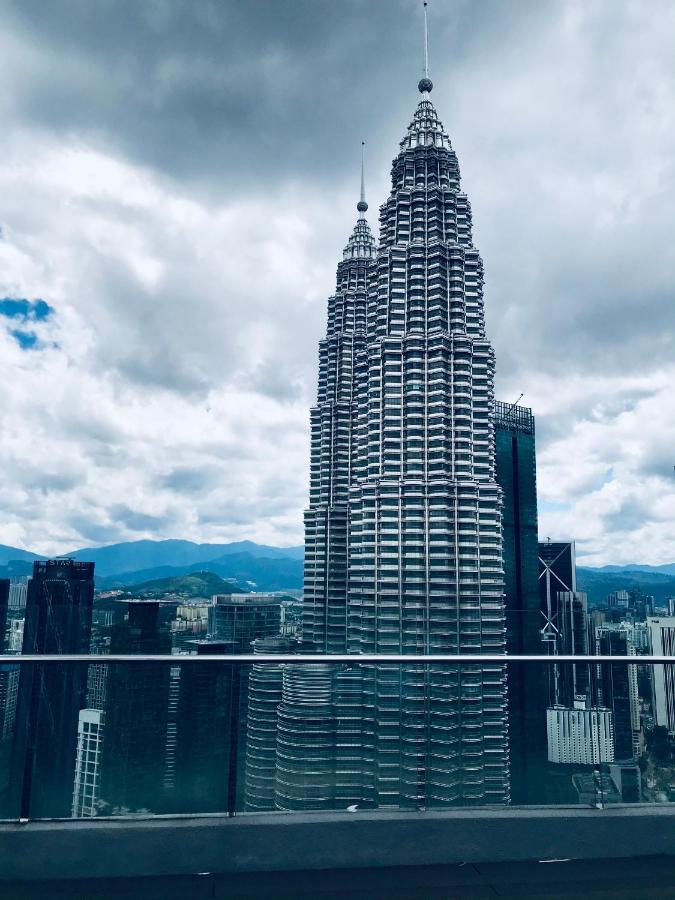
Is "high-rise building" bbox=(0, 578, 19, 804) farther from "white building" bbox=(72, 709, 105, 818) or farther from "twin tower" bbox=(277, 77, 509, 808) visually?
"twin tower" bbox=(277, 77, 509, 808)

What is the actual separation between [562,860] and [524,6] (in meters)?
29.0

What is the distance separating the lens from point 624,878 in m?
3.64

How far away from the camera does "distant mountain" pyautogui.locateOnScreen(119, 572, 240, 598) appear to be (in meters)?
98.8

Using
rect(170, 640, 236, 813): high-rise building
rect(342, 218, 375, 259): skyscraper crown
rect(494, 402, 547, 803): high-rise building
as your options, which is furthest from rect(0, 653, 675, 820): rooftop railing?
rect(342, 218, 375, 259): skyscraper crown

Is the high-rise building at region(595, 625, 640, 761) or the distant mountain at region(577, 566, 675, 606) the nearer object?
the high-rise building at region(595, 625, 640, 761)

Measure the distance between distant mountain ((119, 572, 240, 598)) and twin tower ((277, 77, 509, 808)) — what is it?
17.3 metres

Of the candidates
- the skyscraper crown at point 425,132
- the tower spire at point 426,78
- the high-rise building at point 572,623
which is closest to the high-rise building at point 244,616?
the high-rise building at point 572,623

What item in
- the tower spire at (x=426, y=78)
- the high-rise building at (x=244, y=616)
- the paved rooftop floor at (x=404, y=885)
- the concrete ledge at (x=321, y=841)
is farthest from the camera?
the tower spire at (x=426, y=78)

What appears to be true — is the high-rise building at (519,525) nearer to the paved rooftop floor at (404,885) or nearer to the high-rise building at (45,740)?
the paved rooftop floor at (404,885)

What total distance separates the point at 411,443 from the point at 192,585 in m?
45.4

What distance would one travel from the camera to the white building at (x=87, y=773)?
12.5 ft

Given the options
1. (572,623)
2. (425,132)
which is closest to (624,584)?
(572,623)

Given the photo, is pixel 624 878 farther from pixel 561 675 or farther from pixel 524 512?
pixel 524 512

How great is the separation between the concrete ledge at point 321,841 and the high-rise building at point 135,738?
14 cm
